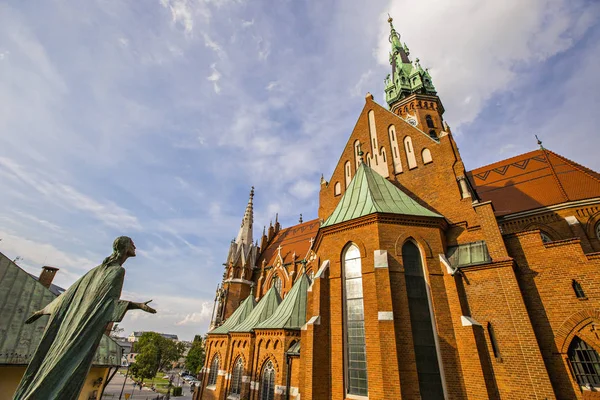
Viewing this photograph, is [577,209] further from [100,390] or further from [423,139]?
[100,390]

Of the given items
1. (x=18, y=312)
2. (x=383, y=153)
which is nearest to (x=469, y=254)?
(x=383, y=153)

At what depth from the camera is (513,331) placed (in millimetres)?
9477

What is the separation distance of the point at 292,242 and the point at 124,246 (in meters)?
27.6

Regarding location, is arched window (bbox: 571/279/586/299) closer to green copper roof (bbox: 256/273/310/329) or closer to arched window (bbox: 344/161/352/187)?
arched window (bbox: 344/161/352/187)

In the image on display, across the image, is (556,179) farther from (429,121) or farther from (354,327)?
(429,121)

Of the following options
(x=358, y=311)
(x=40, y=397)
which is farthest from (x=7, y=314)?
(x=358, y=311)

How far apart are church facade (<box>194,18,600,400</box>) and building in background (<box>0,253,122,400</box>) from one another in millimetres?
7936

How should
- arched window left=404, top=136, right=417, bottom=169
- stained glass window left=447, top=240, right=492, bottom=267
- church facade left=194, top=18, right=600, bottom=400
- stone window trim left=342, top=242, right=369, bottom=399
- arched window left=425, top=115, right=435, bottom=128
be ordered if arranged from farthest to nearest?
arched window left=425, top=115, right=435, bottom=128 < arched window left=404, top=136, right=417, bottom=169 < stained glass window left=447, top=240, right=492, bottom=267 < stone window trim left=342, top=242, right=369, bottom=399 < church facade left=194, top=18, right=600, bottom=400

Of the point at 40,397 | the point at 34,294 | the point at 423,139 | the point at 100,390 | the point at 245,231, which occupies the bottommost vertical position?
the point at 100,390

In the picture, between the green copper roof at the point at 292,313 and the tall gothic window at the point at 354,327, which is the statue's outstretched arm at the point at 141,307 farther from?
the green copper roof at the point at 292,313

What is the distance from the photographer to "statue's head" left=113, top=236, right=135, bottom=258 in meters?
4.33

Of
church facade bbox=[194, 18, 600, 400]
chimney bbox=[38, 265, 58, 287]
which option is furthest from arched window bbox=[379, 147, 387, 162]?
chimney bbox=[38, 265, 58, 287]

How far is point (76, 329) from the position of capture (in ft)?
11.6

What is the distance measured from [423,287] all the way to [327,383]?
5.07 metres
